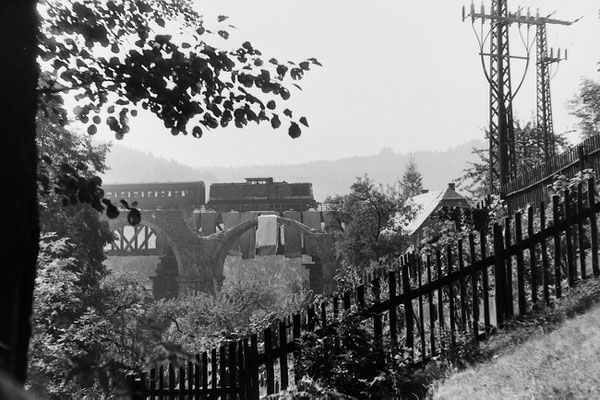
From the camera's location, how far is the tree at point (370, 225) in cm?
2733

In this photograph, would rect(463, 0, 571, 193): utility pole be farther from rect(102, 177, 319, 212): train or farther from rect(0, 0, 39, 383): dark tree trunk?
rect(102, 177, 319, 212): train

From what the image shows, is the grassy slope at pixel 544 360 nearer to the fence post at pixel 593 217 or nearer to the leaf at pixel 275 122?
the fence post at pixel 593 217

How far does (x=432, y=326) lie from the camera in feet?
18.1

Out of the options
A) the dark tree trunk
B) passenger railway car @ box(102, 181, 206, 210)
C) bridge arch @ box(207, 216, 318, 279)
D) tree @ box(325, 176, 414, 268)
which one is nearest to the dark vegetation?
the dark tree trunk

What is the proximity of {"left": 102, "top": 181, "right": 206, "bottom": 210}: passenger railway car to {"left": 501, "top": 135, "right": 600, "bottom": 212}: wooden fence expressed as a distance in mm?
41118

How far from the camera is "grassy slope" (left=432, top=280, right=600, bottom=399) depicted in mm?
3721

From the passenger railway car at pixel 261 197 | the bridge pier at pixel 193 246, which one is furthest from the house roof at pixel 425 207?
the passenger railway car at pixel 261 197

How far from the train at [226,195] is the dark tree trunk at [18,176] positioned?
50.9m

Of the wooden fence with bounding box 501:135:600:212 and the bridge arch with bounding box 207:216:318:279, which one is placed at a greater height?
the wooden fence with bounding box 501:135:600:212

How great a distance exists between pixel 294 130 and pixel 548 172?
9938 mm

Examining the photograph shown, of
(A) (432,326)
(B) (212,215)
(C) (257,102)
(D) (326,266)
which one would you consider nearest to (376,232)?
(D) (326,266)

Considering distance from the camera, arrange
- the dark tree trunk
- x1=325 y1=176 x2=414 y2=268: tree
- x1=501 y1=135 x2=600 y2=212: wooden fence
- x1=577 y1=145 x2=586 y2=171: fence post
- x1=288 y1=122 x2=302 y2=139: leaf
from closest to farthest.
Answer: the dark tree trunk → x1=288 y1=122 x2=302 y2=139: leaf → x1=501 y1=135 x2=600 y2=212: wooden fence → x1=577 y1=145 x2=586 y2=171: fence post → x1=325 y1=176 x2=414 y2=268: tree

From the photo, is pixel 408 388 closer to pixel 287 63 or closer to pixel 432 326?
pixel 432 326

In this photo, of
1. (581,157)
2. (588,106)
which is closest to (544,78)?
(588,106)
